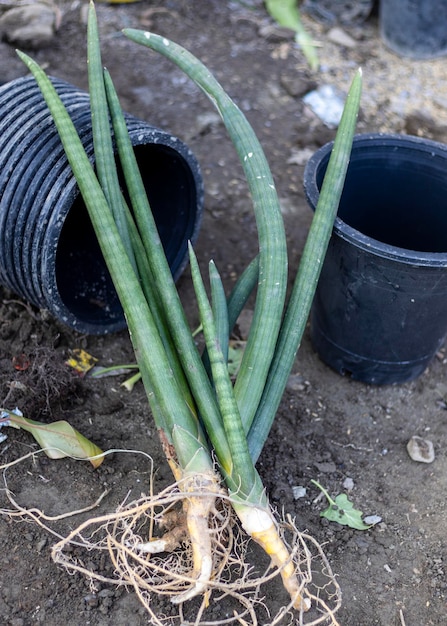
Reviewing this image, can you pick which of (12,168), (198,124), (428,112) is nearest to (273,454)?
(12,168)

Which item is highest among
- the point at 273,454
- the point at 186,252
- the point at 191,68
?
the point at 191,68

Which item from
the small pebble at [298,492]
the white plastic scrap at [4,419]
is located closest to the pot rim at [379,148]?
the small pebble at [298,492]

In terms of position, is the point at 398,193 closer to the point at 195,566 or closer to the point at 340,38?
the point at 195,566

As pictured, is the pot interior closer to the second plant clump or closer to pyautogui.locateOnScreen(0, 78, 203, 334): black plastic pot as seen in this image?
the second plant clump

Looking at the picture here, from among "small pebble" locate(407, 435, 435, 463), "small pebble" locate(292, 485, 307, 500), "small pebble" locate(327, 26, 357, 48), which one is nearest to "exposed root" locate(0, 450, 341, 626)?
"small pebble" locate(292, 485, 307, 500)

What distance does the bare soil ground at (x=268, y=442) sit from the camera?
201 cm

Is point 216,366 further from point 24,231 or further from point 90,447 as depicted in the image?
point 24,231

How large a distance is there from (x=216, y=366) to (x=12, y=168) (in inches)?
41.4

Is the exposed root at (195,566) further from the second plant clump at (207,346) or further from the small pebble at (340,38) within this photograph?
the small pebble at (340,38)

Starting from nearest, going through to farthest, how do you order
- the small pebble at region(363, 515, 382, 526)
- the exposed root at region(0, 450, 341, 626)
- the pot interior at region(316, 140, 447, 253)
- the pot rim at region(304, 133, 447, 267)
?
the exposed root at region(0, 450, 341, 626)
the pot rim at region(304, 133, 447, 267)
the small pebble at region(363, 515, 382, 526)
the pot interior at region(316, 140, 447, 253)

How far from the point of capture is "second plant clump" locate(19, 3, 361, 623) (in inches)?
72.1

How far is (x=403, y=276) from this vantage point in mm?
2230

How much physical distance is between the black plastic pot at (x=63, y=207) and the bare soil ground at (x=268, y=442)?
0.18 metres

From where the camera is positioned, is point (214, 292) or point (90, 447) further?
point (90, 447)
